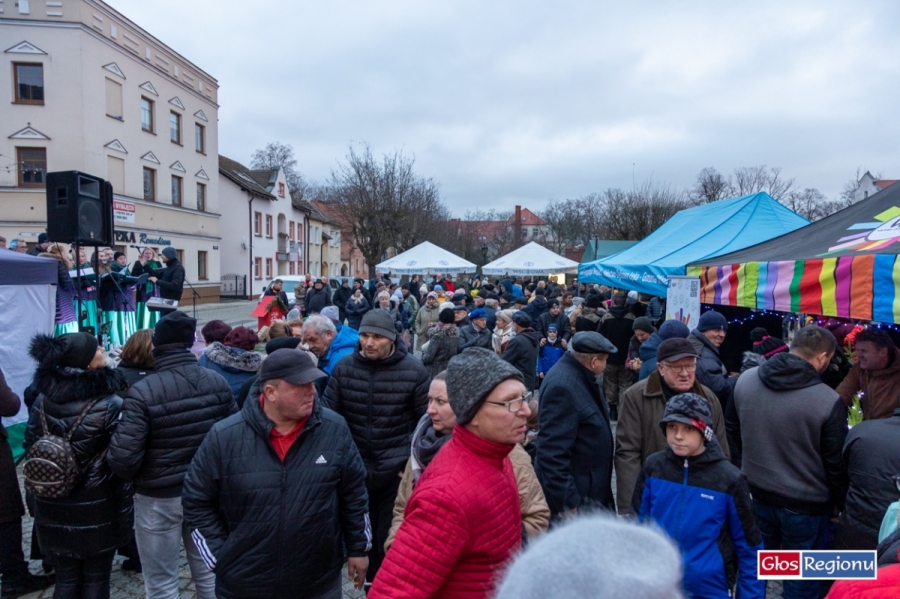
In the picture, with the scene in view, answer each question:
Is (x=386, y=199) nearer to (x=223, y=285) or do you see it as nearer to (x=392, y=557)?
(x=223, y=285)

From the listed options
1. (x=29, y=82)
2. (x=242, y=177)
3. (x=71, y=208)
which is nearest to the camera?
(x=71, y=208)

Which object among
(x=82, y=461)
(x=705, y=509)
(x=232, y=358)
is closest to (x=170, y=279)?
(x=232, y=358)

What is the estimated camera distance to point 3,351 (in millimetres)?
6293

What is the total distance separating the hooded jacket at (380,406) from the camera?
365 cm

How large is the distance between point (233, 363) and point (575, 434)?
2552 mm

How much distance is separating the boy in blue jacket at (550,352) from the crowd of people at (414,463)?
13.3ft

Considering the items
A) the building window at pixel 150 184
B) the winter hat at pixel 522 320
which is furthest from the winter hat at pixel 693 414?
the building window at pixel 150 184

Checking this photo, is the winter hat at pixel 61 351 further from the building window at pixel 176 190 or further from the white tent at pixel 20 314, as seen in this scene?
the building window at pixel 176 190

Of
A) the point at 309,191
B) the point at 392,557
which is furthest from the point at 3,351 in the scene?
the point at 309,191

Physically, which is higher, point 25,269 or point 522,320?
point 25,269

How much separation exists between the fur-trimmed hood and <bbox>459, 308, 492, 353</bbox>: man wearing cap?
318 centimetres

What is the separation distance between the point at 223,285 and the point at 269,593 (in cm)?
3505

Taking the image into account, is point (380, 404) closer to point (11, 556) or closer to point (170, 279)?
point (11, 556)

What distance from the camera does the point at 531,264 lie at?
15.9 meters
